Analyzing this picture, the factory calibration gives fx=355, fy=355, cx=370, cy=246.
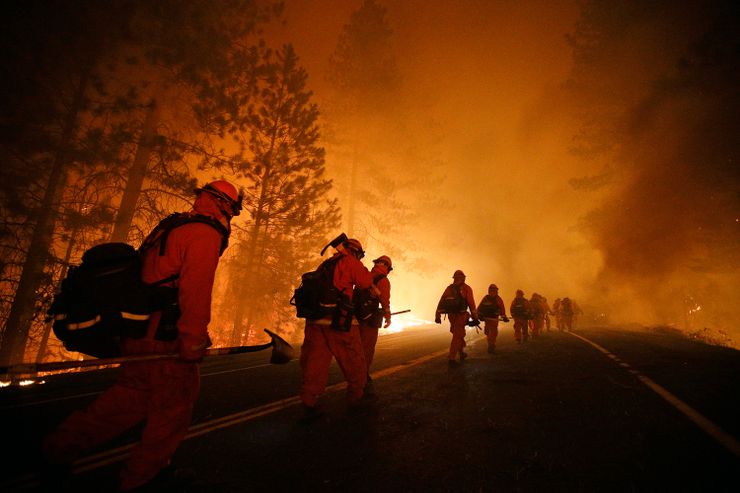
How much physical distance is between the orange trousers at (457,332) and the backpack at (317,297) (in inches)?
164

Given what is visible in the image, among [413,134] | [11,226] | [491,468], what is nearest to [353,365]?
[491,468]

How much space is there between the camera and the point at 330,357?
4355 mm

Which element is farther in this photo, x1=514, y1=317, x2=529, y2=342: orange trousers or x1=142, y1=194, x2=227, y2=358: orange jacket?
x1=514, y1=317, x2=529, y2=342: orange trousers

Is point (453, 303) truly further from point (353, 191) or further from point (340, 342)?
point (353, 191)

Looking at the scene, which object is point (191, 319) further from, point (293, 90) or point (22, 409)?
point (293, 90)

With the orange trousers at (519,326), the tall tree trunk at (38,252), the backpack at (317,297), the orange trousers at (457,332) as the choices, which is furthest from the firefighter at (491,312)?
the tall tree trunk at (38,252)

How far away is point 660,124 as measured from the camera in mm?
22484

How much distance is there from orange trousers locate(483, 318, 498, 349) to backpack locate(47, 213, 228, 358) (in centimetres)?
899

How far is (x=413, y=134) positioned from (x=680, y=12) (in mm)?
17812

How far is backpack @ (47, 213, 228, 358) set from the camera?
224 cm

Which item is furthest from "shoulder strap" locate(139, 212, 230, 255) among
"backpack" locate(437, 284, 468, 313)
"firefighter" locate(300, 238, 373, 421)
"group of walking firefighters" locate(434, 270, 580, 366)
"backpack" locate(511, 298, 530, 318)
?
"backpack" locate(511, 298, 530, 318)

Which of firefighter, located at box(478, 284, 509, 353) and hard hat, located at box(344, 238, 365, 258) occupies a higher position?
hard hat, located at box(344, 238, 365, 258)

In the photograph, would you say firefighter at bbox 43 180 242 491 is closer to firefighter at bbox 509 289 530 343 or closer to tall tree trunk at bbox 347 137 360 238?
firefighter at bbox 509 289 530 343

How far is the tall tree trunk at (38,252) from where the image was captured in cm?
883
